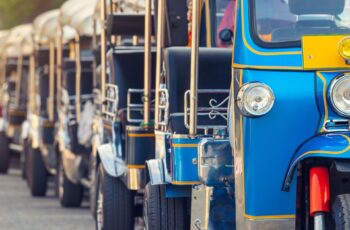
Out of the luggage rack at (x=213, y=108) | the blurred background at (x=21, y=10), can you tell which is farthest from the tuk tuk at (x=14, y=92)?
the blurred background at (x=21, y=10)

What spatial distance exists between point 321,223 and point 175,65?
2715mm

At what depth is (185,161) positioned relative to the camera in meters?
9.40

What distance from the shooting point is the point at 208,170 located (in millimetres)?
8781

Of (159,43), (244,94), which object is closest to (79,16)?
(159,43)

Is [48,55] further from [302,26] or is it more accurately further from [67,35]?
[302,26]

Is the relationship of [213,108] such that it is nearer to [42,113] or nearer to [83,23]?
[83,23]

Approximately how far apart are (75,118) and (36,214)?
1323mm

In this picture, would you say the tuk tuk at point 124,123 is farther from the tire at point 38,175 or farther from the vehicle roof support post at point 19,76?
the vehicle roof support post at point 19,76

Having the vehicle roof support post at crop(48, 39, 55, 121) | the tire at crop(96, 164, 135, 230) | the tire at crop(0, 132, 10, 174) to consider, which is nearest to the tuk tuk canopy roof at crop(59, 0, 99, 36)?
the vehicle roof support post at crop(48, 39, 55, 121)

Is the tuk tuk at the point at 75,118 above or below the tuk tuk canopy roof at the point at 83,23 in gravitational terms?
below

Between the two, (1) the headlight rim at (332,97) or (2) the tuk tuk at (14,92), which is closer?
(1) the headlight rim at (332,97)

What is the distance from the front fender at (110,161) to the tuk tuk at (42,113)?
5867 mm

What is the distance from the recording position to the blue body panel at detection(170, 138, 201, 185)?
370 inches

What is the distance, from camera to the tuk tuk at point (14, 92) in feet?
78.1
